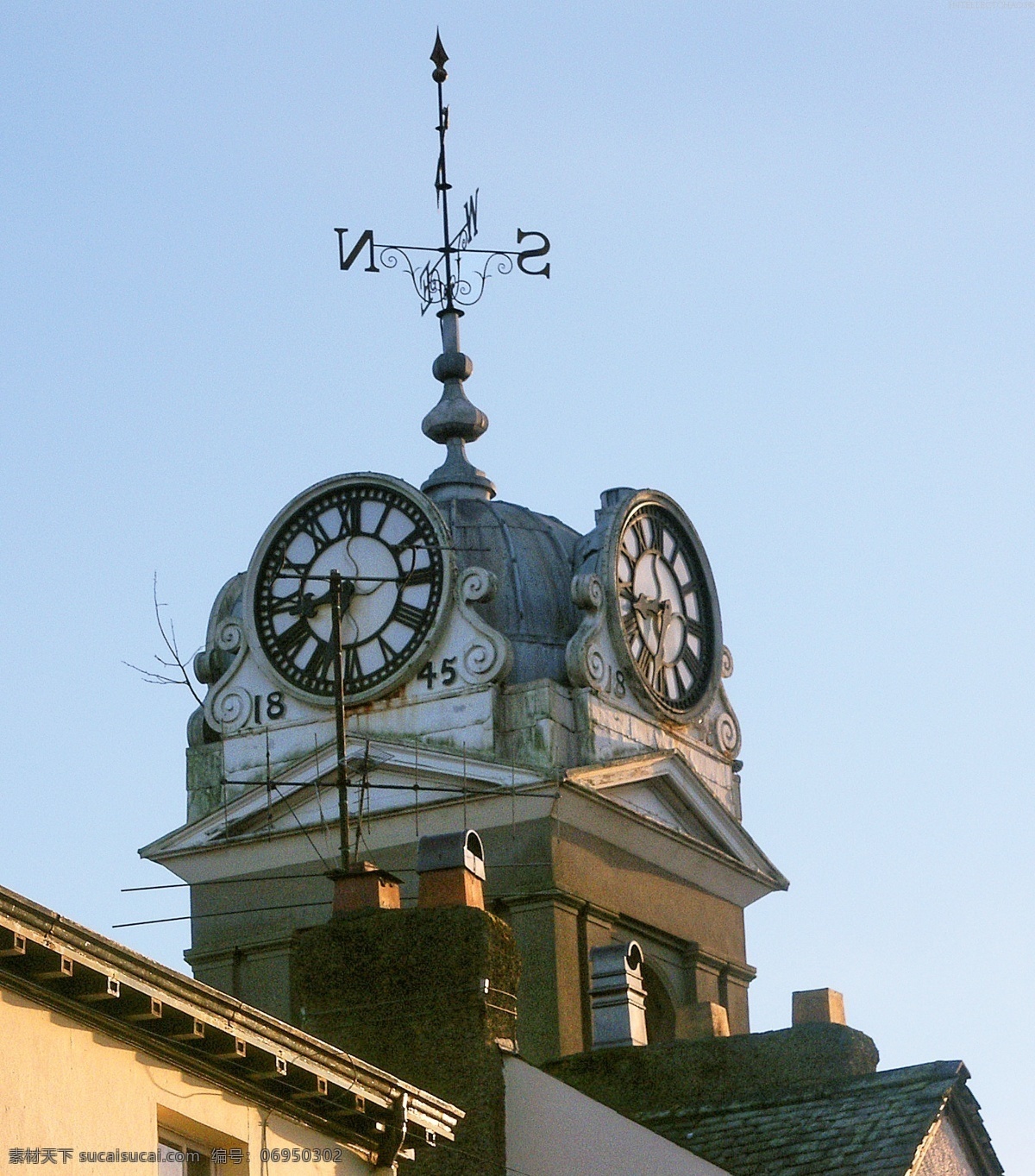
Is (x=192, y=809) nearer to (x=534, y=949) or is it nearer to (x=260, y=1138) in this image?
(x=534, y=949)

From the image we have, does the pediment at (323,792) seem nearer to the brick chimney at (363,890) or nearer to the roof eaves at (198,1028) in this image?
the brick chimney at (363,890)

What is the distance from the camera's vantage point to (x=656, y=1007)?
40250 millimetres

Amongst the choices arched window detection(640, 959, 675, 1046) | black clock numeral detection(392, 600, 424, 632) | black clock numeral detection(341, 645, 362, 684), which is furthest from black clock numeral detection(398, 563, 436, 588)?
arched window detection(640, 959, 675, 1046)

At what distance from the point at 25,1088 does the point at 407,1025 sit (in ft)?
22.0

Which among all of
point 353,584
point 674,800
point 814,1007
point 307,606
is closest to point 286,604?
point 307,606

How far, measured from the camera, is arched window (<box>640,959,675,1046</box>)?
39.8 metres

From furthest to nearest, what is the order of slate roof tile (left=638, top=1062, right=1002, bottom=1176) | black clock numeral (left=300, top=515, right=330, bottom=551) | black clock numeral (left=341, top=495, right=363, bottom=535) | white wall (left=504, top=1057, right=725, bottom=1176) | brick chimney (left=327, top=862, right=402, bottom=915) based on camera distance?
1. black clock numeral (left=300, top=515, right=330, bottom=551)
2. black clock numeral (left=341, top=495, right=363, bottom=535)
3. brick chimney (left=327, top=862, right=402, bottom=915)
4. slate roof tile (left=638, top=1062, right=1002, bottom=1176)
5. white wall (left=504, top=1057, right=725, bottom=1176)

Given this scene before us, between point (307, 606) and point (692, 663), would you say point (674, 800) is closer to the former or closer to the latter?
point (692, 663)

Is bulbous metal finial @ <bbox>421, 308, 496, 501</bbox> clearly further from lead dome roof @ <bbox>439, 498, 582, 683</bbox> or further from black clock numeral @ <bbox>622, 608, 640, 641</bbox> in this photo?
black clock numeral @ <bbox>622, 608, 640, 641</bbox>

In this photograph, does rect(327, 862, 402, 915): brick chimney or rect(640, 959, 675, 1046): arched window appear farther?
rect(640, 959, 675, 1046): arched window

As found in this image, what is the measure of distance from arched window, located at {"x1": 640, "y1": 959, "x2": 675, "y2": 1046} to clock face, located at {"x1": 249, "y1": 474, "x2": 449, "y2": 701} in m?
4.32

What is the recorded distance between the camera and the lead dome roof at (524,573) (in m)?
40.0

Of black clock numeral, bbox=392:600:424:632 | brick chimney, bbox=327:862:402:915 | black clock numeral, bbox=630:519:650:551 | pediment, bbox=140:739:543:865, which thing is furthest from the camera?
black clock numeral, bbox=630:519:650:551

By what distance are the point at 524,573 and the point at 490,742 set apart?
108 inches
